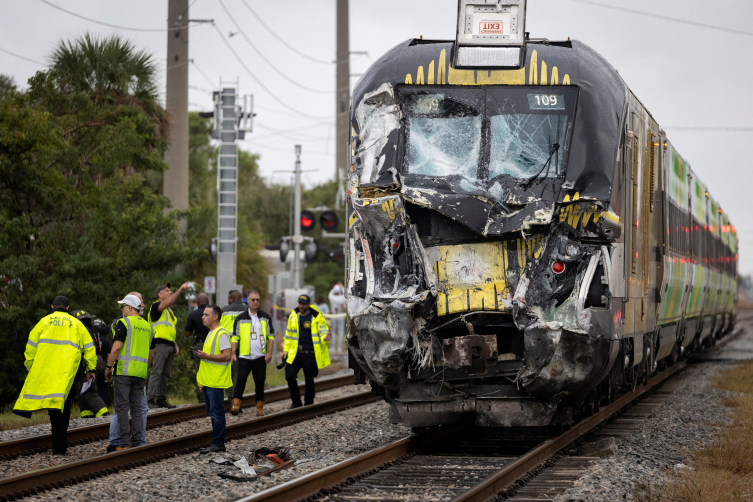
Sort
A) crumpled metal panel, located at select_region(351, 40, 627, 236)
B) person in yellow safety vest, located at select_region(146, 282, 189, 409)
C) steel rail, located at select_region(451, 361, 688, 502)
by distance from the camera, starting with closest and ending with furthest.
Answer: steel rail, located at select_region(451, 361, 688, 502)
crumpled metal panel, located at select_region(351, 40, 627, 236)
person in yellow safety vest, located at select_region(146, 282, 189, 409)

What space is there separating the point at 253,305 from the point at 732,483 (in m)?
6.97

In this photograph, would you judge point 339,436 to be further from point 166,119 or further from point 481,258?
point 166,119

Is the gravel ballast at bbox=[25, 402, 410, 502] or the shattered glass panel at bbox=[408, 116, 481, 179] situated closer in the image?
the gravel ballast at bbox=[25, 402, 410, 502]

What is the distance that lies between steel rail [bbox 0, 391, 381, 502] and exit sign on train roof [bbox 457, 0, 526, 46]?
5.11 m

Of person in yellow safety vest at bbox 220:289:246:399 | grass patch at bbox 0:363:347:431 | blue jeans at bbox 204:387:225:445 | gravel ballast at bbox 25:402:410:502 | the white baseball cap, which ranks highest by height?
the white baseball cap

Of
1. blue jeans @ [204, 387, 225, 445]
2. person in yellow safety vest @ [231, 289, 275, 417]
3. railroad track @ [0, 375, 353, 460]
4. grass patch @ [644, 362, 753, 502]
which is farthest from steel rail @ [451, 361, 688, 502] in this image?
railroad track @ [0, 375, 353, 460]

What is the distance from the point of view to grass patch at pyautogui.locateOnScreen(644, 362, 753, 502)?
7.63 meters

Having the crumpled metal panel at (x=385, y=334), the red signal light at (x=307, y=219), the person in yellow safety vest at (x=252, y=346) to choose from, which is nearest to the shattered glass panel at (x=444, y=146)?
the crumpled metal panel at (x=385, y=334)

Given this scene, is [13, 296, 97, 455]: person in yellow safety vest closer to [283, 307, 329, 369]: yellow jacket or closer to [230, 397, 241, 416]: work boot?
[230, 397, 241, 416]: work boot

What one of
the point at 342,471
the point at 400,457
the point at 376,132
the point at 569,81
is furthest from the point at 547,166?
the point at 342,471

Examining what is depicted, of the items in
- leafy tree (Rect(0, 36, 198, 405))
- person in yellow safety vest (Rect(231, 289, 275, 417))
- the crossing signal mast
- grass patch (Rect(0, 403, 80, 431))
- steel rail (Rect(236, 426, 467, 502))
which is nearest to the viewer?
steel rail (Rect(236, 426, 467, 502))

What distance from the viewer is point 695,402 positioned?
15.0m

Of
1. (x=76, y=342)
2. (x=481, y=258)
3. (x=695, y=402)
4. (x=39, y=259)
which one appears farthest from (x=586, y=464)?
(x=39, y=259)

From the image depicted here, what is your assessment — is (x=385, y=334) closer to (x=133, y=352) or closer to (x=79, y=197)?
(x=133, y=352)
